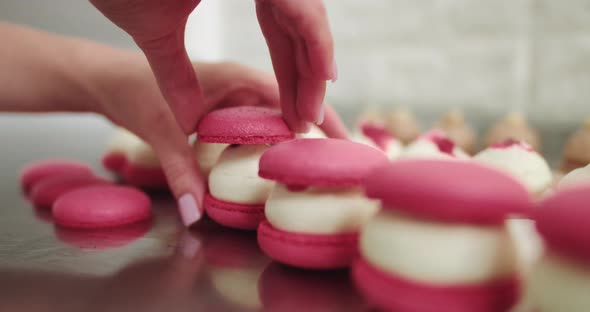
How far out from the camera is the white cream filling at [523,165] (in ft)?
3.17

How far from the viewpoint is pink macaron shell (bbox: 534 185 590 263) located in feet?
1.44

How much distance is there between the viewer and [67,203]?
3.16 feet

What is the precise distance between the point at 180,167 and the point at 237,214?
182 millimetres

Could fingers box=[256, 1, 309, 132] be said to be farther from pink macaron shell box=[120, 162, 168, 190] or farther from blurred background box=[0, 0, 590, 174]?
blurred background box=[0, 0, 590, 174]

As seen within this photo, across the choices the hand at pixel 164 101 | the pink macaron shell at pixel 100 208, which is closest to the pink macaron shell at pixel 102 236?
the pink macaron shell at pixel 100 208

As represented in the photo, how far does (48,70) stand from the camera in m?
1.27

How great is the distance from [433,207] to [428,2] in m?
1.82

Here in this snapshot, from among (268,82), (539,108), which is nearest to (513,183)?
(268,82)

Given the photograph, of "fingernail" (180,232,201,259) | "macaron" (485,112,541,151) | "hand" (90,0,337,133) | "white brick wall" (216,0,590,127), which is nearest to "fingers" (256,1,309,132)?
"hand" (90,0,337,133)

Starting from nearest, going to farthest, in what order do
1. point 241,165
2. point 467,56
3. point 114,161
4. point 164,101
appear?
point 241,165, point 164,101, point 114,161, point 467,56

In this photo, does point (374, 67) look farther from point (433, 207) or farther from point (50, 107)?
point (433, 207)

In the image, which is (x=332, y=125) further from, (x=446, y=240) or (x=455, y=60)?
(x=455, y=60)

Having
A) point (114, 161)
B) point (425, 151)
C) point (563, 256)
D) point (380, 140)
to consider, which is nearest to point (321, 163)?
point (563, 256)

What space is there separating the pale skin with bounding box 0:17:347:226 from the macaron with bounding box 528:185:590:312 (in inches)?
18.8
